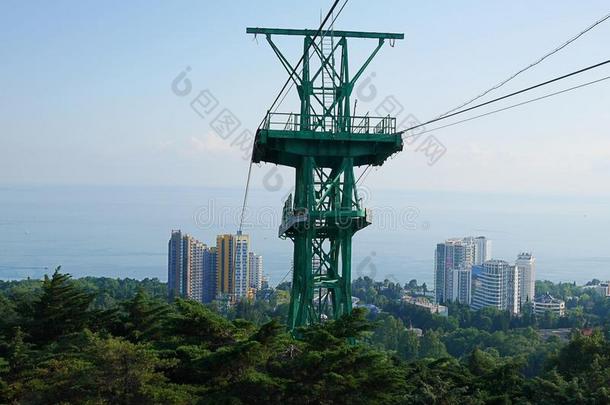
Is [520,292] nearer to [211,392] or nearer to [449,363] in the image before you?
[449,363]

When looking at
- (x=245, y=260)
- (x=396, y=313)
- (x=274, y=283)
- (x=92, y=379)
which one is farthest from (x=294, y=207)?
(x=274, y=283)

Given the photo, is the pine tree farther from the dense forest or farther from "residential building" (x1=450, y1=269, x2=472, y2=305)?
"residential building" (x1=450, y1=269, x2=472, y2=305)

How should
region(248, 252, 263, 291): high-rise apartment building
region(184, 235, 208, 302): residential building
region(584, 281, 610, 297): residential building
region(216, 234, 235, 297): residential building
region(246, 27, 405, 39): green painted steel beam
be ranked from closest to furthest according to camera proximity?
region(246, 27, 405, 39): green painted steel beam, region(216, 234, 235, 297): residential building, region(184, 235, 208, 302): residential building, region(248, 252, 263, 291): high-rise apartment building, region(584, 281, 610, 297): residential building

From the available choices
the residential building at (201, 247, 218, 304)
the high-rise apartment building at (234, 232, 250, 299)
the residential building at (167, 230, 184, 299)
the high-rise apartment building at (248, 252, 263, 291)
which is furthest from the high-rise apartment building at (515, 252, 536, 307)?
the residential building at (167, 230, 184, 299)

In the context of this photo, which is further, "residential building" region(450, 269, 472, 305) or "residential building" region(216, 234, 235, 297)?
"residential building" region(450, 269, 472, 305)

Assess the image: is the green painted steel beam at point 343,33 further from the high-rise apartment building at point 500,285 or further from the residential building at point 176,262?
the high-rise apartment building at point 500,285

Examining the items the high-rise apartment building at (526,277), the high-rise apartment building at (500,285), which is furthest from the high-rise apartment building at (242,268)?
the high-rise apartment building at (526,277)

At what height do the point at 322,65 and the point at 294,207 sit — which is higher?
the point at 322,65

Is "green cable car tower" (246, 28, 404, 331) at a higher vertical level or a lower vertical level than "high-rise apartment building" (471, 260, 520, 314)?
higher
